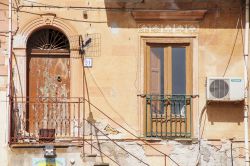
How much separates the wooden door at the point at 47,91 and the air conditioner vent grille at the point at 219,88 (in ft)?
10.4

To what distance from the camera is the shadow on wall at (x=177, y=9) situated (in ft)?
56.1

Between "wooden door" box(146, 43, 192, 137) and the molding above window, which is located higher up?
the molding above window

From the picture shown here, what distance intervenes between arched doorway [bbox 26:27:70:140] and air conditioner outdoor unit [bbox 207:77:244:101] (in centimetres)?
315

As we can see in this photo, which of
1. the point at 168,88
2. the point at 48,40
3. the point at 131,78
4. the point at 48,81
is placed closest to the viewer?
the point at 131,78

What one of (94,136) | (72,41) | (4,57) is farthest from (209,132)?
(4,57)

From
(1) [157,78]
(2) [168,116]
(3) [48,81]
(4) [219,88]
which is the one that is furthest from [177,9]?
(3) [48,81]

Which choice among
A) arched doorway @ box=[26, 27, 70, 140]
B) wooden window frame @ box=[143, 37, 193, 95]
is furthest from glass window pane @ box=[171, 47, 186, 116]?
arched doorway @ box=[26, 27, 70, 140]

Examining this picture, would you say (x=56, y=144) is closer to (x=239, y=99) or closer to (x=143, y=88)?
(x=143, y=88)

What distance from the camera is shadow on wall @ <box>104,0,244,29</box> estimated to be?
674 inches

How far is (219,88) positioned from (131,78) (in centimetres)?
193

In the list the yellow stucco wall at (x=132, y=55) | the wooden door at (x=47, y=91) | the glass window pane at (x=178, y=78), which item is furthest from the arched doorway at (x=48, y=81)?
the glass window pane at (x=178, y=78)

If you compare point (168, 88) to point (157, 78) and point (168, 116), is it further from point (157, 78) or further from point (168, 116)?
point (168, 116)

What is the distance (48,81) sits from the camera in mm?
17234

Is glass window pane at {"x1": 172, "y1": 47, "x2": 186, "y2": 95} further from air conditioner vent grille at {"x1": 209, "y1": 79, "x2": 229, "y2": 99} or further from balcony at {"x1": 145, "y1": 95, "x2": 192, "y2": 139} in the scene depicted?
air conditioner vent grille at {"x1": 209, "y1": 79, "x2": 229, "y2": 99}
